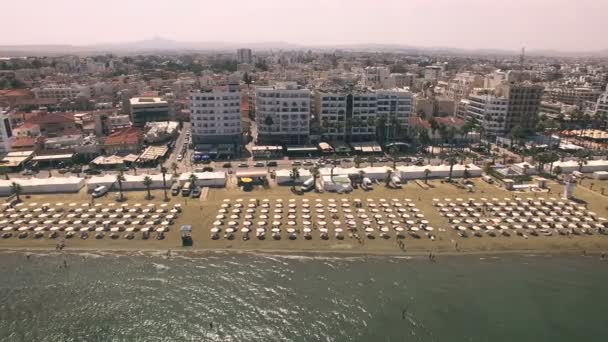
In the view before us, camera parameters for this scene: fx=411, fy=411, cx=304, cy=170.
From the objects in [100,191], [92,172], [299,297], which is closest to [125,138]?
[92,172]

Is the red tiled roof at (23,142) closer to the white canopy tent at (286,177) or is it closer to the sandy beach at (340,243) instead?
the sandy beach at (340,243)

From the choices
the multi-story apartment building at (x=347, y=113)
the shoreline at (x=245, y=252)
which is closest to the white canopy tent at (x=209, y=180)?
the shoreline at (x=245, y=252)

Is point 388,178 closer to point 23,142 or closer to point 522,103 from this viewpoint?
point 522,103

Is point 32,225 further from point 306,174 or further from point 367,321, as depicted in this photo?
point 367,321

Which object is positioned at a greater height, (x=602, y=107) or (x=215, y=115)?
(x=602, y=107)

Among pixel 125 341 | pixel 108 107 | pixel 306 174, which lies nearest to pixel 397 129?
pixel 306 174

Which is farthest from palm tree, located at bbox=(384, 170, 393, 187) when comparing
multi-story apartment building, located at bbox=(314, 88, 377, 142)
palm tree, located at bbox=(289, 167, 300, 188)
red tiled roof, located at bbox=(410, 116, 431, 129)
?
red tiled roof, located at bbox=(410, 116, 431, 129)
